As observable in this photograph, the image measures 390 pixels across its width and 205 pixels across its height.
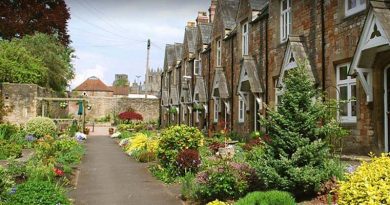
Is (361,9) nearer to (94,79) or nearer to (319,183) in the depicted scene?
(319,183)

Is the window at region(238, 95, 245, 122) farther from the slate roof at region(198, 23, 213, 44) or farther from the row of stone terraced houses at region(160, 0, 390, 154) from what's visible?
the slate roof at region(198, 23, 213, 44)

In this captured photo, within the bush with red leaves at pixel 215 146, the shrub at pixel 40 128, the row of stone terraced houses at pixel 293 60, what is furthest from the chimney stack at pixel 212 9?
the bush with red leaves at pixel 215 146

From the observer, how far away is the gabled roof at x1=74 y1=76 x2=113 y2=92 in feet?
279

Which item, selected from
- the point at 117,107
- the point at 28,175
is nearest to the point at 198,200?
the point at 28,175

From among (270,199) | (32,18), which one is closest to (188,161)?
(270,199)

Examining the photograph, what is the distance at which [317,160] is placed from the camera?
8.02 meters

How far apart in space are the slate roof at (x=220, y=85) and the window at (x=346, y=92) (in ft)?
33.5

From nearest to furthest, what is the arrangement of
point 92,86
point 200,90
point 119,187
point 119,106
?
point 119,187, point 200,90, point 119,106, point 92,86

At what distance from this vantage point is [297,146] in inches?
314

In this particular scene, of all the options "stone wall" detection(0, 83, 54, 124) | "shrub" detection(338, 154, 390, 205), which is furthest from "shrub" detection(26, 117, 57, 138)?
"shrub" detection(338, 154, 390, 205)

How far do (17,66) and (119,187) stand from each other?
22.7m

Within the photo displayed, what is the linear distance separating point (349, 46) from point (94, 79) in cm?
7998

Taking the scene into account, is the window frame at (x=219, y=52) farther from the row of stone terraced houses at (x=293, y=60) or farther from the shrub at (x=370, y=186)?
the shrub at (x=370, y=186)

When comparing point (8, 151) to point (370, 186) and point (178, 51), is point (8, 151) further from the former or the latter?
point (178, 51)
